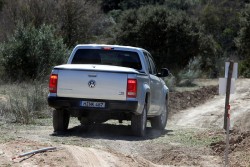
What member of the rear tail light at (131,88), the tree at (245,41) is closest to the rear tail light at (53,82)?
the rear tail light at (131,88)

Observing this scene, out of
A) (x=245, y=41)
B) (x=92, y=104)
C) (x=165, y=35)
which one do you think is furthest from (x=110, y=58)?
(x=245, y=41)

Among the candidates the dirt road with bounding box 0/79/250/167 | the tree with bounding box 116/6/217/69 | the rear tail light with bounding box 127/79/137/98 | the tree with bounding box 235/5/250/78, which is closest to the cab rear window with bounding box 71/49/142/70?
the rear tail light with bounding box 127/79/137/98

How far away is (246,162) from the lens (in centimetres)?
1142

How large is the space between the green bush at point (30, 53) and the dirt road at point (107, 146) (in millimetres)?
10694

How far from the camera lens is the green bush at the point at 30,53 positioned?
2736 cm

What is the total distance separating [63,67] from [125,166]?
13.6 ft

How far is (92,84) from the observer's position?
13219 mm

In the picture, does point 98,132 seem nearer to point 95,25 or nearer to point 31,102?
point 31,102

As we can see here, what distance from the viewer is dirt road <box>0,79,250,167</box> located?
Answer: 9.44 metres

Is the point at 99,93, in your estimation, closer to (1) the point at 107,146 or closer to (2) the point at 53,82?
(2) the point at 53,82

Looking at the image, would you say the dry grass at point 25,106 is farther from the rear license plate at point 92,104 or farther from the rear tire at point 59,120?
the rear license plate at point 92,104

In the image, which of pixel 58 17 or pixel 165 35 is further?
pixel 58 17

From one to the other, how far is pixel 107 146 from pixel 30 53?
1616 cm

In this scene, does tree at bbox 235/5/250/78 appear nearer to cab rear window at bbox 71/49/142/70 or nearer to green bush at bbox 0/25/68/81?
green bush at bbox 0/25/68/81
